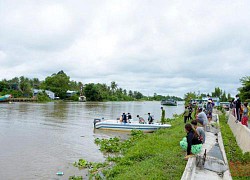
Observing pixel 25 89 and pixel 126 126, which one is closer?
pixel 126 126

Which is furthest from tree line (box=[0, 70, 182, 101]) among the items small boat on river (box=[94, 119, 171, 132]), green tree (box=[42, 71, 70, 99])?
small boat on river (box=[94, 119, 171, 132])

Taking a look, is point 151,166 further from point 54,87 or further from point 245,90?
point 54,87

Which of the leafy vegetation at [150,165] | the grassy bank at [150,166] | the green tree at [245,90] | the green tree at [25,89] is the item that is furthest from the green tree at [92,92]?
the grassy bank at [150,166]

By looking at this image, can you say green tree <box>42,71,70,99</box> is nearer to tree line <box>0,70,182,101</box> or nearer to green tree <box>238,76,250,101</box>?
tree line <box>0,70,182,101</box>

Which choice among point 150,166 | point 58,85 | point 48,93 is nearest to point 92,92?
point 58,85

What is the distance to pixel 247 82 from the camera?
91.7ft

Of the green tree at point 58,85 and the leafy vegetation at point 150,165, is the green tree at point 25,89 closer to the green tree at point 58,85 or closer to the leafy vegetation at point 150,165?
the green tree at point 58,85

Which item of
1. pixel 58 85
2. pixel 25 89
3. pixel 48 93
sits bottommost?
pixel 48 93

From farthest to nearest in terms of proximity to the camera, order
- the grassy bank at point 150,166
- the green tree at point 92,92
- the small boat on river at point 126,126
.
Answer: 1. the green tree at point 92,92
2. the small boat on river at point 126,126
3. the grassy bank at point 150,166

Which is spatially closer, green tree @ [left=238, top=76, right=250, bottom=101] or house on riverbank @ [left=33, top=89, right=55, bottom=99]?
green tree @ [left=238, top=76, right=250, bottom=101]

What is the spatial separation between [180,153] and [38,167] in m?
6.52

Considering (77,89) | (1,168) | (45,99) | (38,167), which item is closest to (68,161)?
(38,167)

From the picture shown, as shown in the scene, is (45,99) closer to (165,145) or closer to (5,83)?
(5,83)

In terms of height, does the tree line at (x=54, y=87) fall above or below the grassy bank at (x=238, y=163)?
above
